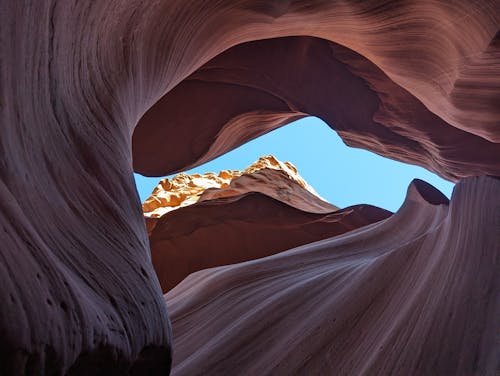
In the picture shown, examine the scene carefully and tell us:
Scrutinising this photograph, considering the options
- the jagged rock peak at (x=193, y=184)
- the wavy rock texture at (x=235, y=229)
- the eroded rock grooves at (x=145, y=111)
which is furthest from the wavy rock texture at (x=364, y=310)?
the jagged rock peak at (x=193, y=184)

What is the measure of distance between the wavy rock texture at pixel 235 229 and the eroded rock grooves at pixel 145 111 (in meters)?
1.00

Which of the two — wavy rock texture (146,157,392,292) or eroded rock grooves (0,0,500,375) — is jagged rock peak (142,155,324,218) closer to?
wavy rock texture (146,157,392,292)

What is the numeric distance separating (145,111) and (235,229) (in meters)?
3.03

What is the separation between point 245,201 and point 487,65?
2968mm

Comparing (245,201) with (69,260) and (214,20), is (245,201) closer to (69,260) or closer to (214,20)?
(214,20)

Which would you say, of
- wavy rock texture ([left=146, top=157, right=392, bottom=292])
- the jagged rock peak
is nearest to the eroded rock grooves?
wavy rock texture ([left=146, top=157, right=392, bottom=292])

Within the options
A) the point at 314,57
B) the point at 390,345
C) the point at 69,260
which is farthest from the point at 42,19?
the point at 314,57

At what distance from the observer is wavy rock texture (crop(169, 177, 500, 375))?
2.14 m

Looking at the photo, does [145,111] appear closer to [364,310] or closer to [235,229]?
[364,310]

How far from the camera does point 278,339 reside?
2.68 metres

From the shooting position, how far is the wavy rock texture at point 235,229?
5.33 meters

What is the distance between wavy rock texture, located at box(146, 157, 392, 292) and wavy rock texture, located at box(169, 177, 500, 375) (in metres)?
1.72

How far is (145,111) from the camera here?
8.27ft

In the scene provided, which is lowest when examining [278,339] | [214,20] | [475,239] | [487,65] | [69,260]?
[278,339]
